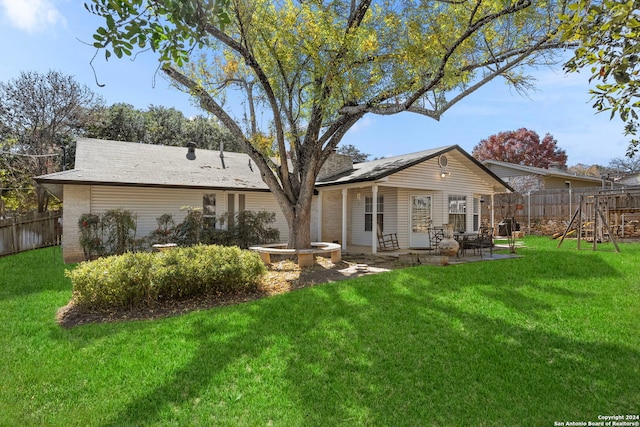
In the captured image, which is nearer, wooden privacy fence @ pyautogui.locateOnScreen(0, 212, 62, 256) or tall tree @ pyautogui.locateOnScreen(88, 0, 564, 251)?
tall tree @ pyautogui.locateOnScreen(88, 0, 564, 251)

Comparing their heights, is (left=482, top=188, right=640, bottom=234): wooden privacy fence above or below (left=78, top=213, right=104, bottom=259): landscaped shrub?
above

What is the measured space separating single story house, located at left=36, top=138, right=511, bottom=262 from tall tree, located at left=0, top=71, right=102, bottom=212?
380 inches

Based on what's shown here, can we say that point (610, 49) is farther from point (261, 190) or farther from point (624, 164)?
point (624, 164)

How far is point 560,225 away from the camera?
1983cm

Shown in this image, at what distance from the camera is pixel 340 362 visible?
408cm

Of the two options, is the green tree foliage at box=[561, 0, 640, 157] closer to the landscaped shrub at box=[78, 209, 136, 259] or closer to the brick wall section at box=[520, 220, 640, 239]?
the landscaped shrub at box=[78, 209, 136, 259]

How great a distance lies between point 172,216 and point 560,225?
20.2 meters

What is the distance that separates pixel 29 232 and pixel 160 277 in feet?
40.5

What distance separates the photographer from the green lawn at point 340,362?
10.5 feet

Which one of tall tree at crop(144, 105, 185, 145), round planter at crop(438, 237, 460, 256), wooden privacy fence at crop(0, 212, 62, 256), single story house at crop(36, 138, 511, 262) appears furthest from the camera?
tall tree at crop(144, 105, 185, 145)

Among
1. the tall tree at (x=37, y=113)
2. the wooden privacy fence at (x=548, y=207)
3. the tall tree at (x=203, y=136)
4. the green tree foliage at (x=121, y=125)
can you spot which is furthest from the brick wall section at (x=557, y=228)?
the green tree foliage at (x=121, y=125)

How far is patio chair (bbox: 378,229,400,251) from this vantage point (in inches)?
542

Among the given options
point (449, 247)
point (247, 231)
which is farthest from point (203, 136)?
point (449, 247)

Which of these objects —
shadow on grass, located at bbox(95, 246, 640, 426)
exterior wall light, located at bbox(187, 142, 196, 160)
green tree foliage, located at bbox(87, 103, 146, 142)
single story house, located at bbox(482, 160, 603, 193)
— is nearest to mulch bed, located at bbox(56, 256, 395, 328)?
shadow on grass, located at bbox(95, 246, 640, 426)
